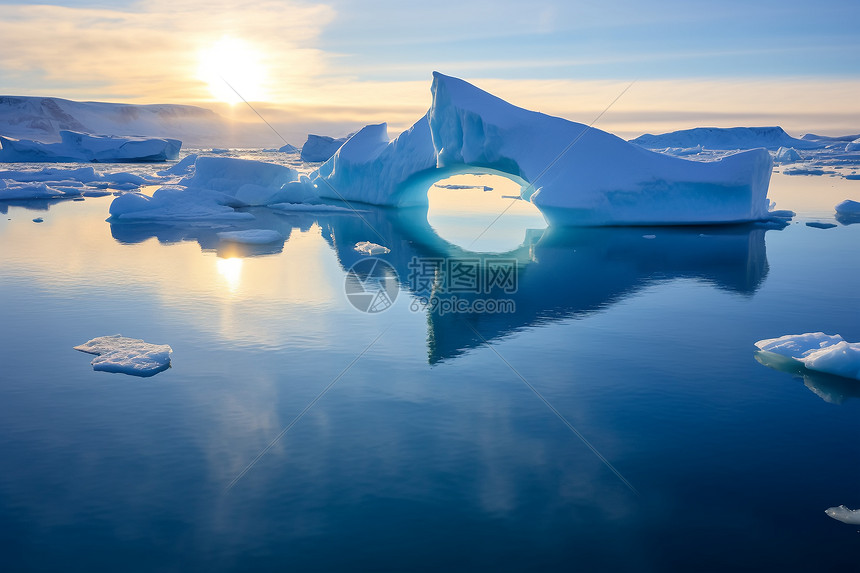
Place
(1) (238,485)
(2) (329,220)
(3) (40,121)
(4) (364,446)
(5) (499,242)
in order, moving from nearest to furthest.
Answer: (1) (238,485) → (4) (364,446) → (5) (499,242) → (2) (329,220) → (3) (40,121)

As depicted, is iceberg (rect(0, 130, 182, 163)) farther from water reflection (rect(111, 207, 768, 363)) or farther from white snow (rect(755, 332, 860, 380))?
white snow (rect(755, 332, 860, 380))

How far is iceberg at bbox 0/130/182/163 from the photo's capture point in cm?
4350

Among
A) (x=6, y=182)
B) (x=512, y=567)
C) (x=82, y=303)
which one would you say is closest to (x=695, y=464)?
(x=512, y=567)

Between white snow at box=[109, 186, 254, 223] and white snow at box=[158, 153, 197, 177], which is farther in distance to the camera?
white snow at box=[158, 153, 197, 177]

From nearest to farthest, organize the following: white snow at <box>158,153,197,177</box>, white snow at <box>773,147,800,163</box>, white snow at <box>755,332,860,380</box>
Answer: white snow at <box>755,332,860,380</box> → white snow at <box>158,153,197,177</box> → white snow at <box>773,147,800,163</box>

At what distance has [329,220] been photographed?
20.0 m

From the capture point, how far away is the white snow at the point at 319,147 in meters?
51.6

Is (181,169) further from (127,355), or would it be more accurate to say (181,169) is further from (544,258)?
(127,355)

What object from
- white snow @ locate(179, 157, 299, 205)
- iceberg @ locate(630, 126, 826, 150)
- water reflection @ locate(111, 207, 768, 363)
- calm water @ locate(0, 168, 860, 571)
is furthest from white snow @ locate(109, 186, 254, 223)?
iceberg @ locate(630, 126, 826, 150)

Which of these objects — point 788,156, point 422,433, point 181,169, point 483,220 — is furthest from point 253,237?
point 788,156

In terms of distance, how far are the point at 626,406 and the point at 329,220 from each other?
1566 cm

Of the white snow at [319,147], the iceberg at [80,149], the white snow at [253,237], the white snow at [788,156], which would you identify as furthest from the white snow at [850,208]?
the iceberg at [80,149]

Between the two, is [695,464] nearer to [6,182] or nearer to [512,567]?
[512,567]

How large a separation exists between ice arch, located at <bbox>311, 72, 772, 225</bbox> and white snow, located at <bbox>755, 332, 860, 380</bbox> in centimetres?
926
